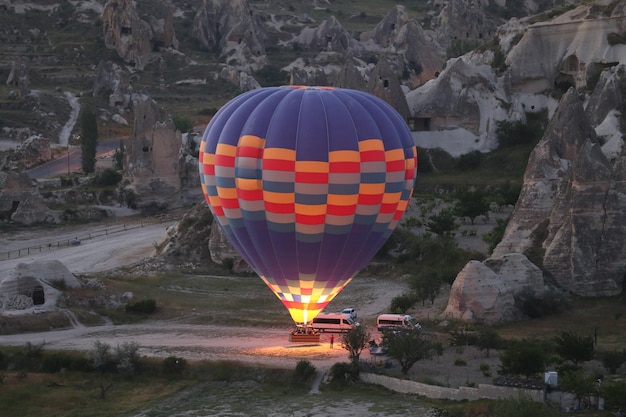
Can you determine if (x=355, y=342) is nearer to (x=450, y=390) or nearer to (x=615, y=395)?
(x=450, y=390)

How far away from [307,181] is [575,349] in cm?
794

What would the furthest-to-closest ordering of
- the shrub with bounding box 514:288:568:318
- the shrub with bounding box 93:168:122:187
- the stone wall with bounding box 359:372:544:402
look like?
the shrub with bounding box 93:168:122:187 → the shrub with bounding box 514:288:568:318 → the stone wall with bounding box 359:372:544:402

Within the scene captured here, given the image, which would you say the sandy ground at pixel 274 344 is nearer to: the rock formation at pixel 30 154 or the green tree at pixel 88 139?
the green tree at pixel 88 139

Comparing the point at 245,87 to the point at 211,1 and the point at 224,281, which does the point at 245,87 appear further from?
the point at 224,281

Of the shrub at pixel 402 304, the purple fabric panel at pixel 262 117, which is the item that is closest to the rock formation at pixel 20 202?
the shrub at pixel 402 304

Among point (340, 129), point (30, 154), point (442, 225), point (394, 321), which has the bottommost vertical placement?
point (394, 321)

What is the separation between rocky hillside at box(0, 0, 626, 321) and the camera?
123 feet

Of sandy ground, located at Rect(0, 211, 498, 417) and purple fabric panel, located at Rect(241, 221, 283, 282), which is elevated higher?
purple fabric panel, located at Rect(241, 221, 283, 282)

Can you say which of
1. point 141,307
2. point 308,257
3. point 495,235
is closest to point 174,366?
point 308,257

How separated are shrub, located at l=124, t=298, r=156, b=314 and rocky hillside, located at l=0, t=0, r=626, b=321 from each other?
9327mm

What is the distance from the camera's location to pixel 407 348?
30.3 m

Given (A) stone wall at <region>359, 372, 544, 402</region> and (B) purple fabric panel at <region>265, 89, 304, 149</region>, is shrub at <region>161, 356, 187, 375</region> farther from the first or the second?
(B) purple fabric panel at <region>265, 89, 304, 149</region>

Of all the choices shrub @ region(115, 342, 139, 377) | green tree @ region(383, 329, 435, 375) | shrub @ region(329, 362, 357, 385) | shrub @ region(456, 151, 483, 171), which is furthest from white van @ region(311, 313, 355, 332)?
shrub @ region(456, 151, 483, 171)

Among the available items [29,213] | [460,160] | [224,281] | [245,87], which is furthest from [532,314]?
[245,87]
